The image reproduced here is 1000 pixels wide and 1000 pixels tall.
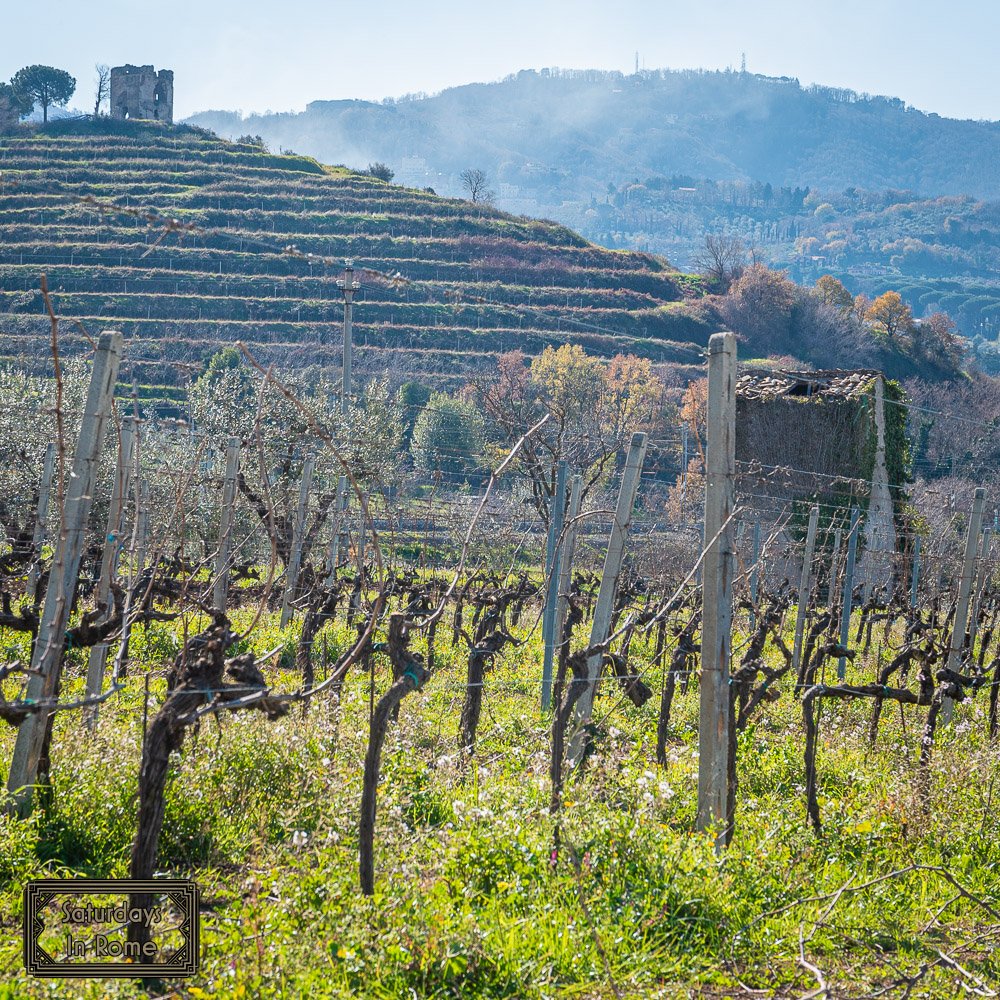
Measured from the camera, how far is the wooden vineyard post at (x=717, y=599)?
245 inches

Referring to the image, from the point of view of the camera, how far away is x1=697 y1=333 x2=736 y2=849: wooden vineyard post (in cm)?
621

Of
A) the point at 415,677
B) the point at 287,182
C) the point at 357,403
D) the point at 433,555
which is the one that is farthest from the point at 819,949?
the point at 287,182

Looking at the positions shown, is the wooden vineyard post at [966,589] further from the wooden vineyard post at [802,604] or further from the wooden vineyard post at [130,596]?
the wooden vineyard post at [130,596]

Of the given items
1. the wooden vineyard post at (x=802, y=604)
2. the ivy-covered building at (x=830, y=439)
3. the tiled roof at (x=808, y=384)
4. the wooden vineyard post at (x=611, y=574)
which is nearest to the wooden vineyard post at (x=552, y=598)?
the wooden vineyard post at (x=611, y=574)

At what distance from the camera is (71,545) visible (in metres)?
6.14

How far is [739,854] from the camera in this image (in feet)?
19.3

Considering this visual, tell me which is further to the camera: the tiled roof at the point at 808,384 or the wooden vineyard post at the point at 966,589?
the tiled roof at the point at 808,384

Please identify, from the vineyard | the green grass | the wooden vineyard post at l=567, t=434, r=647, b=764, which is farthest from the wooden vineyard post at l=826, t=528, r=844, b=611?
the wooden vineyard post at l=567, t=434, r=647, b=764

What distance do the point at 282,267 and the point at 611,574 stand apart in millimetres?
66366

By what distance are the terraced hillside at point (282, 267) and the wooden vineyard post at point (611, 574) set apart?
41.6 meters

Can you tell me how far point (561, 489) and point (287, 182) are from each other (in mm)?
82983

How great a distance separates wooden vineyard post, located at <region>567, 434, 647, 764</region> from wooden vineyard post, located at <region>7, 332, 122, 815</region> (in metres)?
3.50

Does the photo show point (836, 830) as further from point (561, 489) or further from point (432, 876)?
point (561, 489)

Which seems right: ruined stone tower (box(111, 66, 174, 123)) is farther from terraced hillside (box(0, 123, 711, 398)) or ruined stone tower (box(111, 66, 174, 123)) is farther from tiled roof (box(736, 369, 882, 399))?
tiled roof (box(736, 369, 882, 399))
